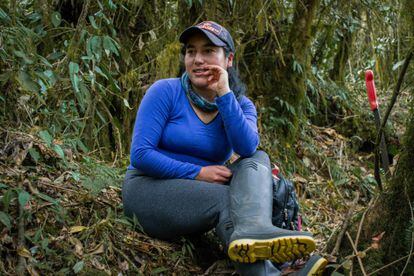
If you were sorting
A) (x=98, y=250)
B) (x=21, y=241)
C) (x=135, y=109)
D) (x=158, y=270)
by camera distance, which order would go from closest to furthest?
(x=21, y=241) < (x=98, y=250) < (x=158, y=270) < (x=135, y=109)

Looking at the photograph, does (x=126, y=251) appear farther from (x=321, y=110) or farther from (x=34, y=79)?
(x=321, y=110)

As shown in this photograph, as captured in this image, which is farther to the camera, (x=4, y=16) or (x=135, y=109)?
(x=135, y=109)

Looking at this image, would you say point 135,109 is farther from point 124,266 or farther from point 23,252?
point 23,252

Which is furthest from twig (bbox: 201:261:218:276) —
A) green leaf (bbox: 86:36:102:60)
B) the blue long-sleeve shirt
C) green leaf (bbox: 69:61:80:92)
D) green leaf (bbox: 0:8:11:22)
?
green leaf (bbox: 0:8:11:22)

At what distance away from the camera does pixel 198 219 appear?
3254 mm

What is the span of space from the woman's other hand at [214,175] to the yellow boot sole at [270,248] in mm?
527

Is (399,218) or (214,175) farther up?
(399,218)

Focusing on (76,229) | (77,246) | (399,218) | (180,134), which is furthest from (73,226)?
(399,218)

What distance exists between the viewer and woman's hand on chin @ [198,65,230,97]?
11.1ft

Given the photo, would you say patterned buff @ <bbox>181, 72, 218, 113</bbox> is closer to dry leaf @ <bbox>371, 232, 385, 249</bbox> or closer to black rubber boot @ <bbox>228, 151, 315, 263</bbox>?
black rubber boot @ <bbox>228, 151, 315, 263</bbox>

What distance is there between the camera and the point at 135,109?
5.49 metres

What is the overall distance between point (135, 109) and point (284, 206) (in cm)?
241

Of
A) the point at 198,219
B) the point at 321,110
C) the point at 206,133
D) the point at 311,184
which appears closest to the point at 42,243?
the point at 198,219

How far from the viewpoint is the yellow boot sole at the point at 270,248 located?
288 cm
